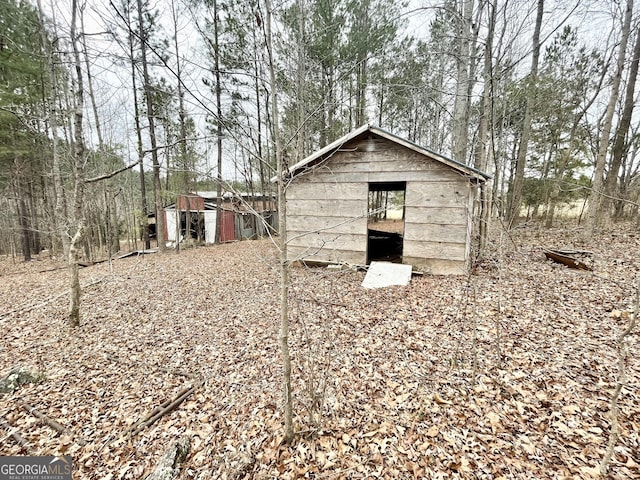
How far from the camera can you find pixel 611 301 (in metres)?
4.65

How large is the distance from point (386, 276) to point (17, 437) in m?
6.41

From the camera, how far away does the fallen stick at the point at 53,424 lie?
2.88 metres

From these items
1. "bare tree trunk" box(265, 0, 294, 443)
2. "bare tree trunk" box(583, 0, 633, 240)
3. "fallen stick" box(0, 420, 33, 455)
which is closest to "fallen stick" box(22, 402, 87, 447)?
"fallen stick" box(0, 420, 33, 455)

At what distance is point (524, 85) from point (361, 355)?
1230cm

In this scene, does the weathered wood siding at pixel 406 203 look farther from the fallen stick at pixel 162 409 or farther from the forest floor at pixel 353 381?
the fallen stick at pixel 162 409

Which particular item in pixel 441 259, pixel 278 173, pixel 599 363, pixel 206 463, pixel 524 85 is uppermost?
pixel 524 85

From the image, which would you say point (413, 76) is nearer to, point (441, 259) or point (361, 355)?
point (441, 259)

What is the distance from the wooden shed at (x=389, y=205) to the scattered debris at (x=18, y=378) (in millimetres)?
4718

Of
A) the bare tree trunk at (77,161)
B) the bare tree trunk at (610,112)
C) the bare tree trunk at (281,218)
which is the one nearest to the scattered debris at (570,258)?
the bare tree trunk at (610,112)

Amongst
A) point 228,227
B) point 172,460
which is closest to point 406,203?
point 172,460

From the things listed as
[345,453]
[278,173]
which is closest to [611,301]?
[345,453]

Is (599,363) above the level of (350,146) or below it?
below

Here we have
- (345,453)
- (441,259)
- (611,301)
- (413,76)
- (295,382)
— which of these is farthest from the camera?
(413,76)

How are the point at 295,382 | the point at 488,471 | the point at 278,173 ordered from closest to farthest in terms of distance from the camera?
the point at 278,173
the point at 488,471
the point at 295,382
